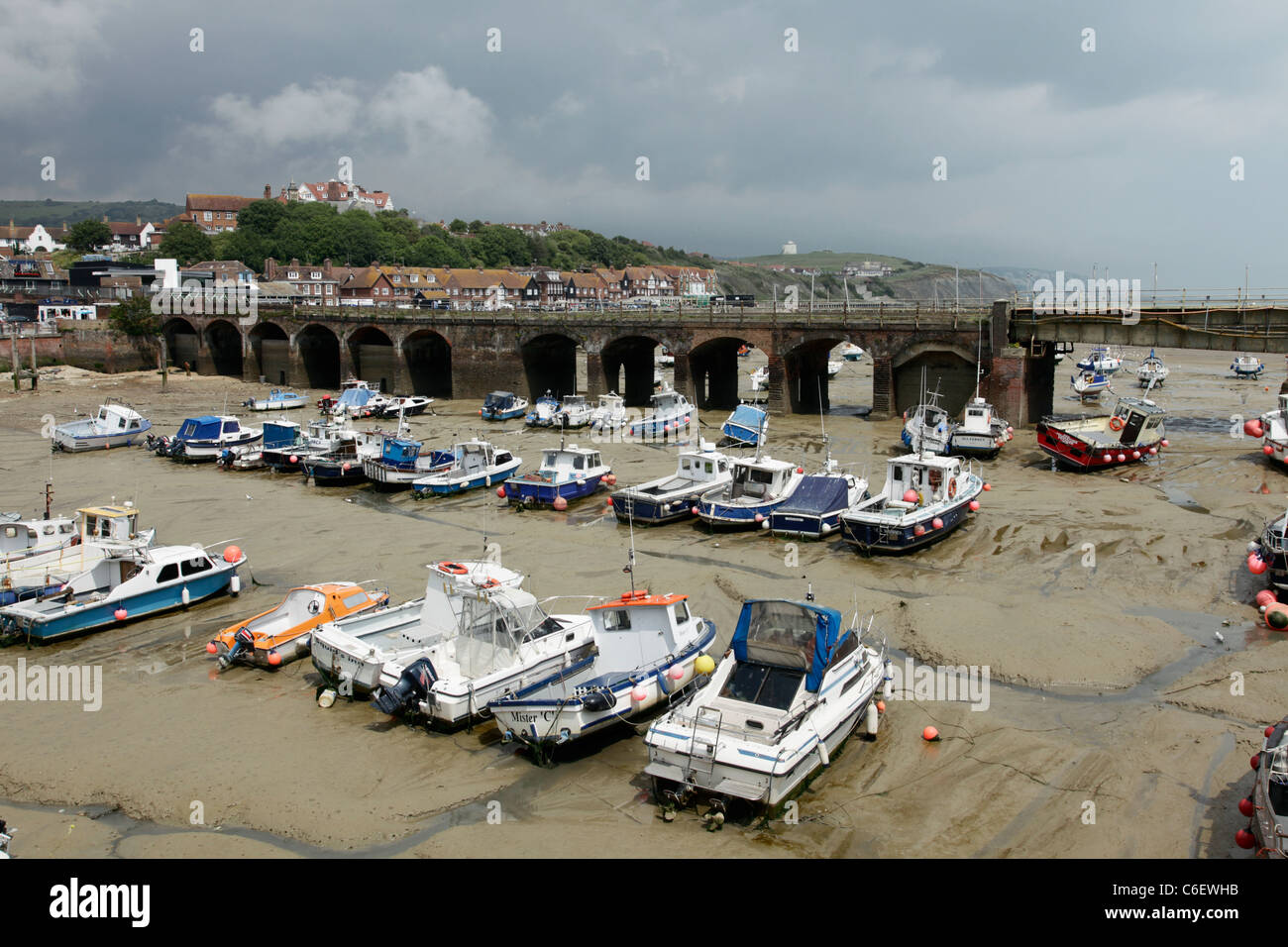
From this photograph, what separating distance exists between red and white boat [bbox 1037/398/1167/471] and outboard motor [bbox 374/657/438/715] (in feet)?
83.1

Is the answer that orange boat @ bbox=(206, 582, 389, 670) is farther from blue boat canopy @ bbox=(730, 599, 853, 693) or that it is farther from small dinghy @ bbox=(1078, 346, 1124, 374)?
small dinghy @ bbox=(1078, 346, 1124, 374)

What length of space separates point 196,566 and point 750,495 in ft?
48.2

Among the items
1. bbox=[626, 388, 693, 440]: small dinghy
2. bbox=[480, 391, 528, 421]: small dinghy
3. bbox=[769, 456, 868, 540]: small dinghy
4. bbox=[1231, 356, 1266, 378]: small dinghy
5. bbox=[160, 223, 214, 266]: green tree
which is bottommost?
bbox=[769, 456, 868, 540]: small dinghy

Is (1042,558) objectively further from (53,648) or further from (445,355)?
(445,355)

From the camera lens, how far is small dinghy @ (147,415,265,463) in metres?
39.7

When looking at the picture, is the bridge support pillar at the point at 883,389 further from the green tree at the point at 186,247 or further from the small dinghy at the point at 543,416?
the green tree at the point at 186,247

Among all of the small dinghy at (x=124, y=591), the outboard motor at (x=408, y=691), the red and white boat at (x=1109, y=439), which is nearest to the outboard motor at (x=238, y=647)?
the outboard motor at (x=408, y=691)

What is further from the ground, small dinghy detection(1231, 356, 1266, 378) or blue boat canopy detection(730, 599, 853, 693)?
small dinghy detection(1231, 356, 1266, 378)

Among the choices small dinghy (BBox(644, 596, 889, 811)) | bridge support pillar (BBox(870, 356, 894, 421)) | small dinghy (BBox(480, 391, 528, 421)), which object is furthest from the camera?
small dinghy (BBox(480, 391, 528, 421))

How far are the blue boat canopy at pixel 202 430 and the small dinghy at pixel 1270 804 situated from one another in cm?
3873

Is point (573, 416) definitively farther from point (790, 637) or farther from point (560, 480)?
point (790, 637)

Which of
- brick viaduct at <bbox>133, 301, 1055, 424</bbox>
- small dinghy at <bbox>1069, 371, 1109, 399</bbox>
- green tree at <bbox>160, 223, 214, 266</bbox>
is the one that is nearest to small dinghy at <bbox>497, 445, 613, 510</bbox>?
brick viaduct at <bbox>133, 301, 1055, 424</bbox>

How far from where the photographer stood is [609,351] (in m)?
55.9

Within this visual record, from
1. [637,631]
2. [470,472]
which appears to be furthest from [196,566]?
[470,472]
